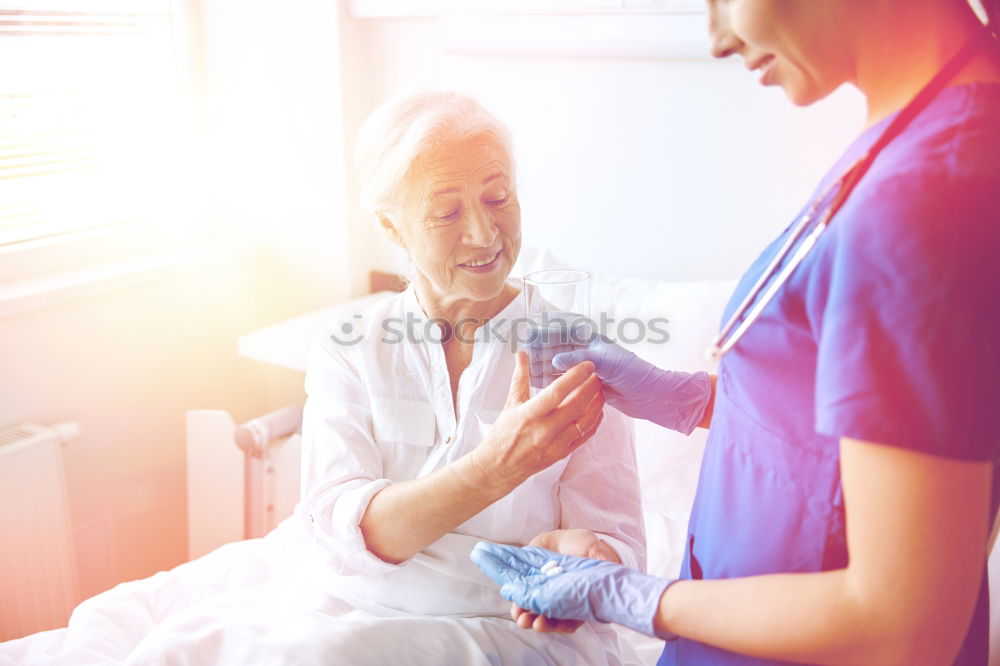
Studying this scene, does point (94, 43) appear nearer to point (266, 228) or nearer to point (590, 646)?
point (266, 228)

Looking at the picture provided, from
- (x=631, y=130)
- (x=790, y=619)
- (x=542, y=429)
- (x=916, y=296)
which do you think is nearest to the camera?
(x=916, y=296)

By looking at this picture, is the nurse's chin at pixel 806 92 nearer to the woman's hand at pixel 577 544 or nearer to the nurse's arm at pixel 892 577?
the nurse's arm at pixel 892 577

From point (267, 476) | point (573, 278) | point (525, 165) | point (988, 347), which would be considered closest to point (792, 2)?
point (988, 347)

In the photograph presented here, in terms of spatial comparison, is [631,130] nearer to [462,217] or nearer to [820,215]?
[462,217]

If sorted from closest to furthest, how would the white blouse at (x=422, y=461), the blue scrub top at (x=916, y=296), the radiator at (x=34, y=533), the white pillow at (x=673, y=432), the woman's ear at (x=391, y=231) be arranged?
the blue scrub top at (x=916, y=296) < the white blouse at (x=422, y=461) < the woman's ear at (x=391, y=231) < the white pillow at (x=673, y=432) < the radiator at (x=34, y=533)

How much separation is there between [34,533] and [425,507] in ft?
4.09

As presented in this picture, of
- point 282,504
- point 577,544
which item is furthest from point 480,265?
point 282,504

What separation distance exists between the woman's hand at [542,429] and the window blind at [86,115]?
1.65m

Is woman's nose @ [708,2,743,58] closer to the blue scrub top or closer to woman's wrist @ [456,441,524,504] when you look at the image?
the blue scrub top

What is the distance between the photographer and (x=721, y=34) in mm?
821

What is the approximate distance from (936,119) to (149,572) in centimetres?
243

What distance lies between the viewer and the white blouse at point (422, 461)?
1.36 metres

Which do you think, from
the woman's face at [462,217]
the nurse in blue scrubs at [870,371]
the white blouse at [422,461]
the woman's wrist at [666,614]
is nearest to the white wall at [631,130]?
the woman's face at [462,217]

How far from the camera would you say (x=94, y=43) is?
2371mm
